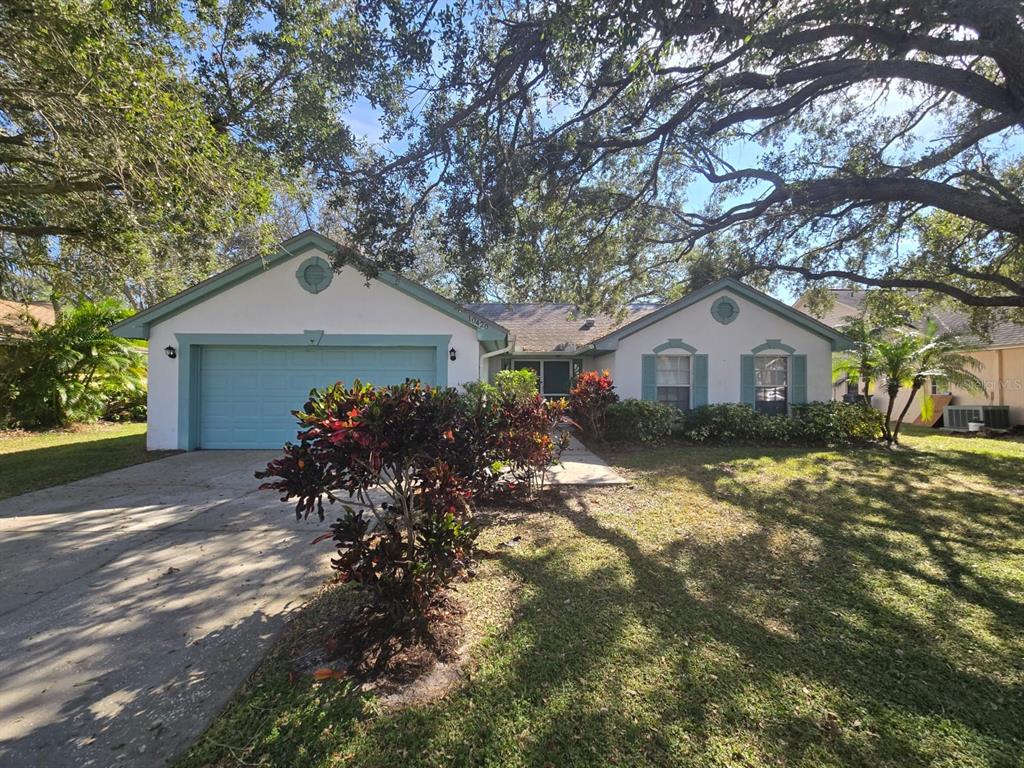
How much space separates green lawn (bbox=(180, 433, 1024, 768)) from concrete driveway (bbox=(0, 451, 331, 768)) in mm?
347

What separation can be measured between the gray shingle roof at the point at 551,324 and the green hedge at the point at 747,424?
413 cm

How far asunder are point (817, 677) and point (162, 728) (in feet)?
11.8

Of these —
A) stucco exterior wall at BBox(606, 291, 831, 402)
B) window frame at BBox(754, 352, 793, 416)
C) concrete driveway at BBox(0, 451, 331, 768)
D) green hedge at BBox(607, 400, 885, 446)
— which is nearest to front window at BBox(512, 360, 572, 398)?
stucco exterior wall at BBox(606, 291, 831, 402)

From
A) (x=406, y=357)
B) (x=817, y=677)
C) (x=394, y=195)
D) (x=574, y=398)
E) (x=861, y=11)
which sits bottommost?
(x=817, y=677)

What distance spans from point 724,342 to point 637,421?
159 inches

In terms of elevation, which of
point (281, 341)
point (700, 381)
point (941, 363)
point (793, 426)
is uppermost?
point (281, 341)

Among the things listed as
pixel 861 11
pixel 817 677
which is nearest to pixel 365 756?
pixel 817 677

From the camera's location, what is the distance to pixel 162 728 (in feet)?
7.53

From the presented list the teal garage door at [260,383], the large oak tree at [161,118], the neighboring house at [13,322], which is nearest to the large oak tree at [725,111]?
the large oak tree at [161,118]

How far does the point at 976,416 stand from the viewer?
15.2 m

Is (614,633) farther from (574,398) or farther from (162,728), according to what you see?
(574,398)

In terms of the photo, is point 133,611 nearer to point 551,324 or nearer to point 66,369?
point 66,369

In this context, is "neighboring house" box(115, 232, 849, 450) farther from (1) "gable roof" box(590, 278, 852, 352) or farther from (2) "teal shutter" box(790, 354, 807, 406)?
(2) "teal shutter" box(790, 354, 807, 406)

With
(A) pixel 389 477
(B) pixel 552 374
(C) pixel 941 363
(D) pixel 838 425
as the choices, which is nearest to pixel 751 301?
(D) pixel 838 425
